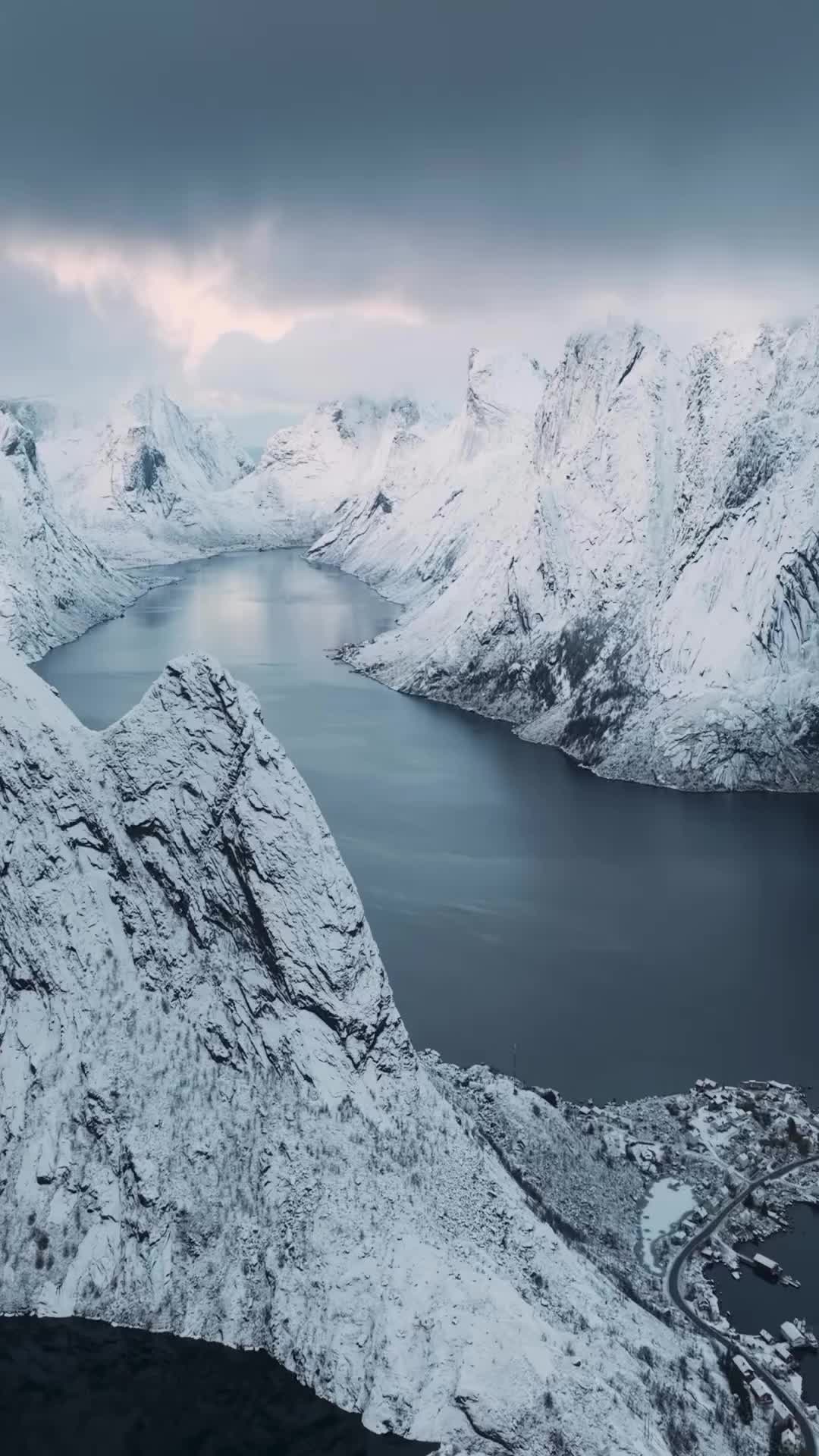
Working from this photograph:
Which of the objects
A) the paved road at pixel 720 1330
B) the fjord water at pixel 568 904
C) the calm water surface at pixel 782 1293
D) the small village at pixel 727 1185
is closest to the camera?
the paved road at pixel 720 1330

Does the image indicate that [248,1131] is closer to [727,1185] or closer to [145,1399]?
[145,1399]

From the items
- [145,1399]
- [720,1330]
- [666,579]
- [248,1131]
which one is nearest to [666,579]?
[666,579]

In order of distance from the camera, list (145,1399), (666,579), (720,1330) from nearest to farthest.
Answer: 1. (145,1399)
2. (720,1330)
3. (666,579)

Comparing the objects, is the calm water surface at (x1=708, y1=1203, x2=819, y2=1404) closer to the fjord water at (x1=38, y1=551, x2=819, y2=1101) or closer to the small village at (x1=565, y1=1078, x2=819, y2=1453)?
the small village at (x1=565, y1=1078, x2=819, y2=1453)

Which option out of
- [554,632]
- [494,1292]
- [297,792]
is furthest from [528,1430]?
[554,632]

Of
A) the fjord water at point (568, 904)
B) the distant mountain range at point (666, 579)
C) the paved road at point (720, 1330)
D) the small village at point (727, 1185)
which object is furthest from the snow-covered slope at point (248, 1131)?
the distant mountain range at point (666, 579)

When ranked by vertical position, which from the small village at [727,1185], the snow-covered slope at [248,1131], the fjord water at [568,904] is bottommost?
the fjord water at [568,904]

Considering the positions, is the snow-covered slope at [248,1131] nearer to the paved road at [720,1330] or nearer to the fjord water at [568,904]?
the paved road at [720,1330]
